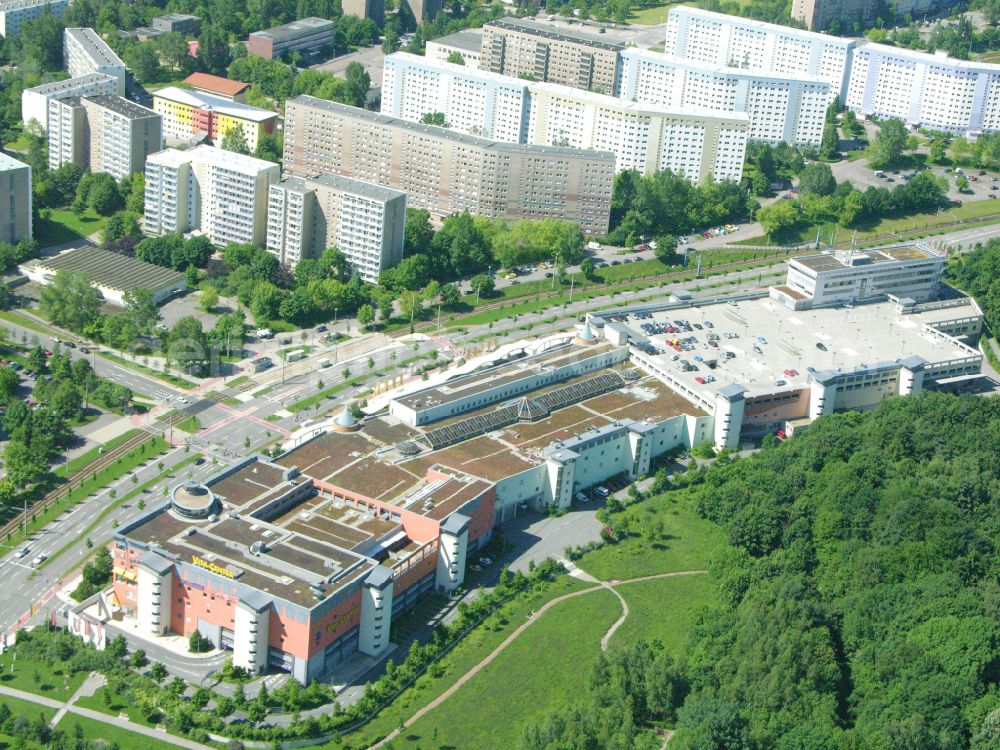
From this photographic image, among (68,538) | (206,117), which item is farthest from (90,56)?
(68,538)

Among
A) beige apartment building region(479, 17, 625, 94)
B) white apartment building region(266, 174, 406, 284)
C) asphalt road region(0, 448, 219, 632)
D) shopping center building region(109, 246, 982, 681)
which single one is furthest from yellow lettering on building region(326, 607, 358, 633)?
beige apartment building region(479, 17, 625, 94)

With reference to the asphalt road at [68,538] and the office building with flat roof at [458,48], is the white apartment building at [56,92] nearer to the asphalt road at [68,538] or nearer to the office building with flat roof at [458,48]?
the office building with flat roof at [458,48]

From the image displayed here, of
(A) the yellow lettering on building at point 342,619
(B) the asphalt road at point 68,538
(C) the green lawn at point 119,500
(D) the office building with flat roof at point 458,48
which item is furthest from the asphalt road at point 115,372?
(D) the office building with flat roof at point 458,48

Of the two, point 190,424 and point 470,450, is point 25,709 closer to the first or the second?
point 190,424

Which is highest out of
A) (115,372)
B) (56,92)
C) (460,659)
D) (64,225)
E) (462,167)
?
(56,92)

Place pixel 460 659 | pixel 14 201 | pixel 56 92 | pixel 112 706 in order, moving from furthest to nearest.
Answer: pixel 56 92
pixel 14 201
pixel 460 659
pixel 112 706

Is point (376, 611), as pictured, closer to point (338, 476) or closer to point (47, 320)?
point (338, 476)

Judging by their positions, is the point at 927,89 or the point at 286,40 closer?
the point at 927,89

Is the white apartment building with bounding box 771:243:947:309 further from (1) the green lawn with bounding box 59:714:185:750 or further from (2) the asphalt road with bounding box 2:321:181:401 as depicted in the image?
(1) the green lawn with bounding box 59:714:185:750
